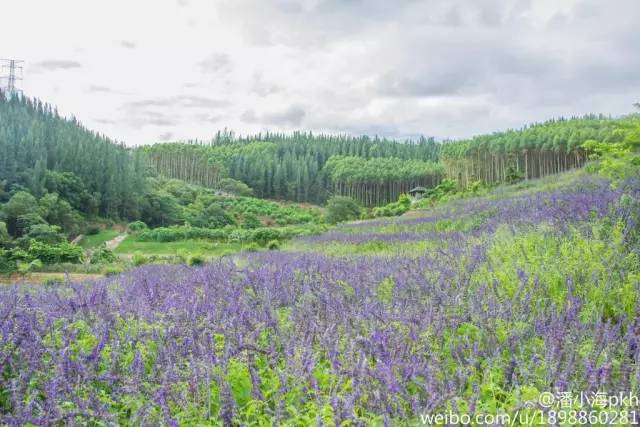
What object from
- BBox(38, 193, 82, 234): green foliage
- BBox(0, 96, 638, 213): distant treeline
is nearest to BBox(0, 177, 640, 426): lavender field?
BBox(0, 96, 638, 213): distant treeline

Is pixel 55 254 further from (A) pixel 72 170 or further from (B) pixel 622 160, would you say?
(A) pixel 72 170

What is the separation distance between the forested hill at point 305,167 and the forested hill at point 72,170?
4402 centimetres

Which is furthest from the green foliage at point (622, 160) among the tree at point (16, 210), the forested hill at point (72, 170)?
the forested hill at point (72, 170)

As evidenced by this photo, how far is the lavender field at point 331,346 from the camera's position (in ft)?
8.19

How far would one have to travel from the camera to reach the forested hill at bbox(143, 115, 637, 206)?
3123 inches

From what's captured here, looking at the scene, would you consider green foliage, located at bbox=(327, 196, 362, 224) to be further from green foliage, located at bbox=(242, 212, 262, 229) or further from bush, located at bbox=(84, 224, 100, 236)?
A: bush, located at bbox=(84, 224, 100, 236)

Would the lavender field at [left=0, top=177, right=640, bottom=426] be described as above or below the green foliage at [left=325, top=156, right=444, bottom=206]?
below

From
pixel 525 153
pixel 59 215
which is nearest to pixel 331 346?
pixel 59 215

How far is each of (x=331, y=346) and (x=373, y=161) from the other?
124m

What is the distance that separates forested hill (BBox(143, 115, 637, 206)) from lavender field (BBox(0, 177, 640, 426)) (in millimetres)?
62422

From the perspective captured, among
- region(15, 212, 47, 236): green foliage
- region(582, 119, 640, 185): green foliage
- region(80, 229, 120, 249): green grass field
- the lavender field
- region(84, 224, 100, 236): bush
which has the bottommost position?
region(80, 229, 120, 249): green grass field

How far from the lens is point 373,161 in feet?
413

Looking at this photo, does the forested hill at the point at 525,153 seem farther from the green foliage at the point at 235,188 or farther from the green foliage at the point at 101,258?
the green foliage at the point at 101,258

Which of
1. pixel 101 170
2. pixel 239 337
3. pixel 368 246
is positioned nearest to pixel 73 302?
pixel 239 337
